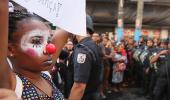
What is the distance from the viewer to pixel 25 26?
163cm

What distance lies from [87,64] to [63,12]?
1.67 meters

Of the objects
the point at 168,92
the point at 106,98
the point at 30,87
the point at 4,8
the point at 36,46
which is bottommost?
the point at 106,98

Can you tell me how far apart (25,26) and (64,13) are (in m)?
0.22

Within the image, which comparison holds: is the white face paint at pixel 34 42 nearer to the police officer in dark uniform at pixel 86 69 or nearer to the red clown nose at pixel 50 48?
the red clown nose at pixel 50 48

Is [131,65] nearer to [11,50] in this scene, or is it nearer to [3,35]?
[11,50]

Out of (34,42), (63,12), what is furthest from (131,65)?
(63,12)

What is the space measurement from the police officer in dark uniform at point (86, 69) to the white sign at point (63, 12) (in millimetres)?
1568

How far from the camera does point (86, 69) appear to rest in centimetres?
313

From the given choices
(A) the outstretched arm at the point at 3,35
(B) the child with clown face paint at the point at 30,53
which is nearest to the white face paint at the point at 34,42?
(B) the child with clown face paint at the point at 30,53

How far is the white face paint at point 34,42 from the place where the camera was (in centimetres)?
163

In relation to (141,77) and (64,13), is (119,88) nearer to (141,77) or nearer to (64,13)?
(141,77)

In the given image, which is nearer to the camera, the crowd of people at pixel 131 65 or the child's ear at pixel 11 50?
the child's ear at pixel 11 50

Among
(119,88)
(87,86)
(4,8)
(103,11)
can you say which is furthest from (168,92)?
(103,11)

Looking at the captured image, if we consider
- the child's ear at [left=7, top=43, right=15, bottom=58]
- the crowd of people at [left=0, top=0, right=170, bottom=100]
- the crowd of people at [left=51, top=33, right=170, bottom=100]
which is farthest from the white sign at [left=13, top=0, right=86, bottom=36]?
the crowd of people at [left=51, top=33, right=170, bottom=100]
